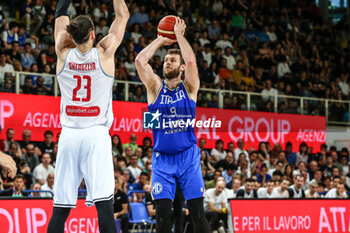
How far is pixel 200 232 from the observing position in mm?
6715

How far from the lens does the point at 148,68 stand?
282 inches

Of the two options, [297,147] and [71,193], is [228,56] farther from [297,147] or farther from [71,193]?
[71,193]

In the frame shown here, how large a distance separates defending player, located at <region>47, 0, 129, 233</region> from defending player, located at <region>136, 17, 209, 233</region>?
1.49 metres

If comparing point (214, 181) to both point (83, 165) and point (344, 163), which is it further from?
point (83, 165)

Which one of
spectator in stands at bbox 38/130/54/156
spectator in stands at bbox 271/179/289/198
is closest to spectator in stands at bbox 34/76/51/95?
spectator in stands at bbox 38/130/54/156

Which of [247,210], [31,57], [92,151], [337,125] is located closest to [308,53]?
[337,125]

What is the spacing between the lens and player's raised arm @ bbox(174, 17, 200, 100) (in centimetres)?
693

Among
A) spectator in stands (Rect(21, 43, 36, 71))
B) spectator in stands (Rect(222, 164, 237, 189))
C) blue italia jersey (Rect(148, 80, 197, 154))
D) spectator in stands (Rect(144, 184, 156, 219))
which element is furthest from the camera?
spectator in stands (Rect(222, 164, 237, 189))

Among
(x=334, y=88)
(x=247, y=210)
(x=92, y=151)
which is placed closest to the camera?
(x=92, y=151)

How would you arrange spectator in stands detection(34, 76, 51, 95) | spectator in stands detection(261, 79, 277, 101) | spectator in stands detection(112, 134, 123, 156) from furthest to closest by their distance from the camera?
spectator in stands detection(261, 79, 277, 101) < spectator in stands detection(112, 134, 123, 156) < spectator in stands detection(34, 76, 51, 95)

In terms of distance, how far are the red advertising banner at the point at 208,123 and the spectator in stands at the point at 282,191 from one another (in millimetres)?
3192

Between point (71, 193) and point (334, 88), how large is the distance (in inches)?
690

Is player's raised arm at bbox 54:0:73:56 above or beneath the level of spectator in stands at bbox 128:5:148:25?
beneath

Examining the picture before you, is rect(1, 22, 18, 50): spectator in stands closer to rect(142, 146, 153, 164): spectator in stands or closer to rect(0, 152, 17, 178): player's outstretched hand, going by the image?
rect(142, 146, 153, 164): spectator in stands
